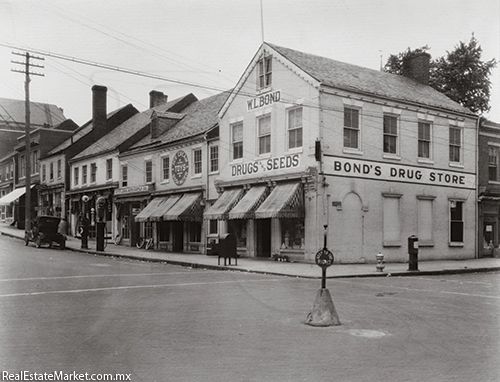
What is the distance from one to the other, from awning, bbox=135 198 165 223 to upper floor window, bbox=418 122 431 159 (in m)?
14.7

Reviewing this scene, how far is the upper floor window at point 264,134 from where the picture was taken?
25.9m

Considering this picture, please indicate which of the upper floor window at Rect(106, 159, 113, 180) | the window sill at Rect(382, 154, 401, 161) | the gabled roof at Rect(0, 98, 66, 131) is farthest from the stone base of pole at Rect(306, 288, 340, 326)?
the gabled roof at Rect(0, 98, 66, 131)

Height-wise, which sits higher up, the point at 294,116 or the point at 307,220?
the point at 294,116

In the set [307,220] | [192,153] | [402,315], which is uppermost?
[192,153]

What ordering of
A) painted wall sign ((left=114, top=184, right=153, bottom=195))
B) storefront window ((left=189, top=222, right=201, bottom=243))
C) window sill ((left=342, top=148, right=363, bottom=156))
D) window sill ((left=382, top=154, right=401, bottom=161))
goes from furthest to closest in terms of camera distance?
1. painted wall sign ((left=114, top=184, right=153, bottom=195))
2. storefront window ((left=189, top=222, right=201, bottom=243))
3. window sill ((left=382, top=154, right=401, bottom=161))
4. window sill ((left=342, top=148, right=363, bottom=156))

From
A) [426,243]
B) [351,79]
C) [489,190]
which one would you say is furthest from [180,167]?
[489,190]

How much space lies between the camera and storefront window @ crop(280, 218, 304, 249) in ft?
77.5

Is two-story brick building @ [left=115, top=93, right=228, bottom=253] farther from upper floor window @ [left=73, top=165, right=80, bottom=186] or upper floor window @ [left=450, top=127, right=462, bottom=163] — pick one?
upper floor window @ [left=450, top=127, right=462, bottom=163]

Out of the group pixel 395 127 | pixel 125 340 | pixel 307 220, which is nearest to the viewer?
pixel 125 340

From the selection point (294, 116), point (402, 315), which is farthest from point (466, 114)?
point (402, 315)

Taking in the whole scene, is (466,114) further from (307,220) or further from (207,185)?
(207,185)

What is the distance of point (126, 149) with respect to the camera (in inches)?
1503

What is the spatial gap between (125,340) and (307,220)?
15.6 m

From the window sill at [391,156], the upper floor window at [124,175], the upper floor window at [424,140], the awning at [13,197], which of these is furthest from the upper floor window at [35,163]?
the upper floor window at [424,140]
